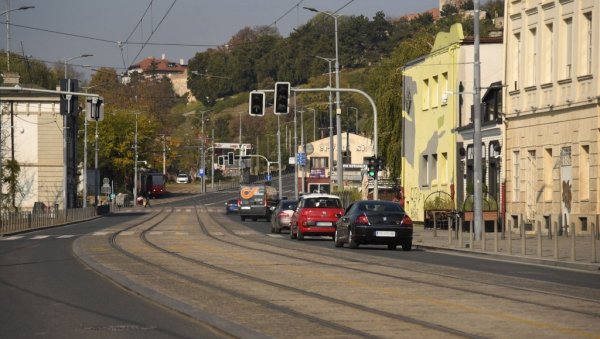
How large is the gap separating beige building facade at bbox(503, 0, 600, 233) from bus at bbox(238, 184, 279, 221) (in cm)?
3083

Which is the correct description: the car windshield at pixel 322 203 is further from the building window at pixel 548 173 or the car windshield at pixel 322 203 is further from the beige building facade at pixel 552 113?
the building window at pixel 548 173

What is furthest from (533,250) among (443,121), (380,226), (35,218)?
(35,218)

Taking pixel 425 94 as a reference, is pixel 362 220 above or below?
below

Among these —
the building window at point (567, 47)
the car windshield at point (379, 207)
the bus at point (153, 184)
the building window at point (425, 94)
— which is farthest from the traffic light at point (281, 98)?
the bus at point (153, 184)

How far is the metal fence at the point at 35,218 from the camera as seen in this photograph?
196 feet

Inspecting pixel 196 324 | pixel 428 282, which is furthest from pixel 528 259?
pixel 196 324

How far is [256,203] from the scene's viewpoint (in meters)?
79.9

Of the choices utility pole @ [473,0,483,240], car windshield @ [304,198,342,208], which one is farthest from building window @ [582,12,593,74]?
car windshield @ [304,198,342,208]

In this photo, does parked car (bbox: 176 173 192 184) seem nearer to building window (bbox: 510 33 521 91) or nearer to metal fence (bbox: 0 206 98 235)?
metal fence (bbox: 0 206 98 235)

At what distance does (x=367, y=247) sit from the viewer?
38906 mm

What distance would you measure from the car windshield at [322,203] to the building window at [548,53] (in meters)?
8.86

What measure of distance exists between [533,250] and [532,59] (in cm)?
1451

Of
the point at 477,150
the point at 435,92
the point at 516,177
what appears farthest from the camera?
the point at 435,92

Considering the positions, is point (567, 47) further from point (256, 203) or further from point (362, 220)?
point (256, 203)
